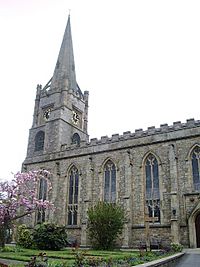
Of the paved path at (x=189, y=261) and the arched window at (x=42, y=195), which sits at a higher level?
the arched window at (x=42, y=195)

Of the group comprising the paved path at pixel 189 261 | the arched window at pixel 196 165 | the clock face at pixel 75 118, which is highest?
the clock face at pixel 75 118

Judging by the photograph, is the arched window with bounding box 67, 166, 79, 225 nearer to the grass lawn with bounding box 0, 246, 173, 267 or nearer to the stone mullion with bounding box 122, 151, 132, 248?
the stone mullion with bounding box 122, 151, 132, 248

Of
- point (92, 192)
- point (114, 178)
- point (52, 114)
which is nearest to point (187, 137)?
point (114, 178)

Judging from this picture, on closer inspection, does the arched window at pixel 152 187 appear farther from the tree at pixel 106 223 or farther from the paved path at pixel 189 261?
the paved path at pixel 189 261

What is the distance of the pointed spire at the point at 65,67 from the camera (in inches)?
1426

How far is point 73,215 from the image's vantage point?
2556 cm

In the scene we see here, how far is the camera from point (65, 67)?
38188 mm

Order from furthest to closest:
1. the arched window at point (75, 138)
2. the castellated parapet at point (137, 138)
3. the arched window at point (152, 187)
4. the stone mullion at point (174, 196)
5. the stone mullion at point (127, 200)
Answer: the arched window at point (75, 138) < the castellated parapet at point (137, 138) < the arched window at point (152, 187) < the stone mullion at point (127, 200) < the stone mullion at point (174, 196)

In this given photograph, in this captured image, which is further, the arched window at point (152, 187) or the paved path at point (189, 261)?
the arched window at point (152, 187)

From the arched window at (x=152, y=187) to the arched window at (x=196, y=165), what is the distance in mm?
2884

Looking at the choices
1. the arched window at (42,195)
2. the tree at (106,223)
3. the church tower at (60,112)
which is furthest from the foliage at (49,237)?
the church tower at (60,112)

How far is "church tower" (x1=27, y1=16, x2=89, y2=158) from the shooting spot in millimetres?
32156

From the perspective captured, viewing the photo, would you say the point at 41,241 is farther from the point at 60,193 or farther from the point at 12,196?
the point at 60,193

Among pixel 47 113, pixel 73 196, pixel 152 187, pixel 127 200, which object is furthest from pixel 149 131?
pixel 47 113
